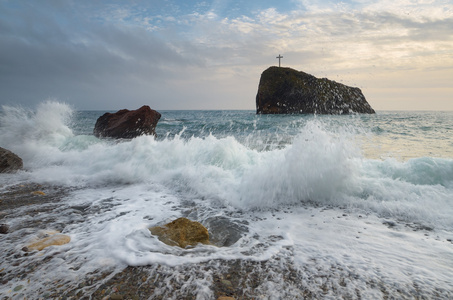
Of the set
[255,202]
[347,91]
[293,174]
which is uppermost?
[347,91]

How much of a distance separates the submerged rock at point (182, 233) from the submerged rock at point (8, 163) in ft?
17.5

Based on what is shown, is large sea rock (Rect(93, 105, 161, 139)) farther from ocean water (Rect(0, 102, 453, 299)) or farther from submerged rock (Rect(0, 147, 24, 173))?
submerged rock (Rect(0, 147, 24, 173))

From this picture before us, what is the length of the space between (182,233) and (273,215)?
134 centimetres

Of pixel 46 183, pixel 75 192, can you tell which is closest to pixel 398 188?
pixel 75 192

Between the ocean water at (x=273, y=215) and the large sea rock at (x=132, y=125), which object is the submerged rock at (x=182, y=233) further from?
the large sea rock at (x=132, y=125)

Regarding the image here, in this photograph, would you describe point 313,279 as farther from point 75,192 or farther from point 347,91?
point 347,91

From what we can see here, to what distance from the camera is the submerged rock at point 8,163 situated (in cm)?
567

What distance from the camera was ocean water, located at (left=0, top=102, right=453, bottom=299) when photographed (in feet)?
6.34

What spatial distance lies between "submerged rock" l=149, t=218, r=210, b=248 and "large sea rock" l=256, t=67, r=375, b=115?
35991mm

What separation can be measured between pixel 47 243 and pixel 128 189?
2.17 m

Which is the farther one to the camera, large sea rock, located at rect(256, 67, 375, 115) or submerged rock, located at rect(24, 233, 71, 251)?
large sea rock, located at rect(256, 67, 375, 115)

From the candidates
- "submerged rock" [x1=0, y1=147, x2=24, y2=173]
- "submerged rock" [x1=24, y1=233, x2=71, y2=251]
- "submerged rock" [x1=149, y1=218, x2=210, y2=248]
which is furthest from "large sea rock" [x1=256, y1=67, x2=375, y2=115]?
"submerged rock" [x1=24, y1=233, x2=71, y2=251]

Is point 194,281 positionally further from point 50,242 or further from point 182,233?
point 50,242

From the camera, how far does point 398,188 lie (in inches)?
148
